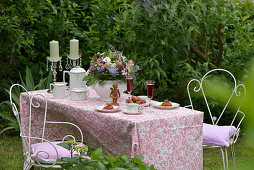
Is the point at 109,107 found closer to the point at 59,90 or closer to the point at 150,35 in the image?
the point at 59,90

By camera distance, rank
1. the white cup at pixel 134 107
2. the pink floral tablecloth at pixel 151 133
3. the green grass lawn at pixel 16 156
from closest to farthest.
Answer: the pink floral tablecloth at pixel 151 133 → the white cup at pixel 134 107 → the green grass lawn at pixel 16 156

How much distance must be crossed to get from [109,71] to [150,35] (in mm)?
1673

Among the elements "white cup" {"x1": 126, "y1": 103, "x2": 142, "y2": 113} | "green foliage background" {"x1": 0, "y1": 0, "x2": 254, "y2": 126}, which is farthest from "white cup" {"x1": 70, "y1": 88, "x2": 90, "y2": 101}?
"green foliage background" {"x1": 0, "y1": 0, "x2": 254, "y2": 126}

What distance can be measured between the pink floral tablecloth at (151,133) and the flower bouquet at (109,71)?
16 cm

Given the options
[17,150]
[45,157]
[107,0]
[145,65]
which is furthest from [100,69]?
[107,0]

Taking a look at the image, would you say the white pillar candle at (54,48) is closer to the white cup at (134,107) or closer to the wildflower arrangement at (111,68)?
the wildflower arrangement at (111,68)

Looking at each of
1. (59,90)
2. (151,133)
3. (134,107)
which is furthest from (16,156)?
(151,133)

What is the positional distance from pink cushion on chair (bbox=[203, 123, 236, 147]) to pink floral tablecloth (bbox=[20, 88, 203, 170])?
0.20m

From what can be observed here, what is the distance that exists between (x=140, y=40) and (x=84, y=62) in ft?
3.40

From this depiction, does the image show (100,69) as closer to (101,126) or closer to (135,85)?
(101,126)

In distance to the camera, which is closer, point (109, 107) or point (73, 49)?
point (109, 107)

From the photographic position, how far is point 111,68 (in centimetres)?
247

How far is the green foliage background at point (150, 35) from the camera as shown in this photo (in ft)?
12.8

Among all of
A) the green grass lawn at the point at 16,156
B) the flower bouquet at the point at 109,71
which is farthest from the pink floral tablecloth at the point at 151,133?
the green grass lawn at the point at 16,156
